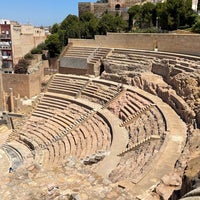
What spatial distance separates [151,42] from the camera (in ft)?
66.9

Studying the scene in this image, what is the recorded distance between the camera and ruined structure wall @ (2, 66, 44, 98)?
20.0m

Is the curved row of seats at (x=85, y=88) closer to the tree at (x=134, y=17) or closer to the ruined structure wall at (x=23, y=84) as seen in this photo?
the ruined structure wall at (x=23, y=84)

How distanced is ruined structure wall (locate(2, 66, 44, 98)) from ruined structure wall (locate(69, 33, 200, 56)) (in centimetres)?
569

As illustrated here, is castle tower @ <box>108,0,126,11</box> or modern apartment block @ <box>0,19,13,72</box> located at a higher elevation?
castle tower @ <box>108,0,126,11</box>

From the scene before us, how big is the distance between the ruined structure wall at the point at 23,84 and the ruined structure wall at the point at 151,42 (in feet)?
18.7

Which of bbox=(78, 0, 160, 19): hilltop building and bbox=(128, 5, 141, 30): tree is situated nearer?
bbox=(128, 5, 141, 30): tree

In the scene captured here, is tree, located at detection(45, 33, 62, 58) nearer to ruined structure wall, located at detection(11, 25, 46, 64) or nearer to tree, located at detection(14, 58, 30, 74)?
tree, located at detection(14, 58, 30, 74)

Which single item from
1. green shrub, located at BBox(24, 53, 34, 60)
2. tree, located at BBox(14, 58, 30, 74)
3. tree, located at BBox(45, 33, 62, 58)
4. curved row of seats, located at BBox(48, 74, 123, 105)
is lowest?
curved row of seats, located at BBox(48, 74, 123, 105)

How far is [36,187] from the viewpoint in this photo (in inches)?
229

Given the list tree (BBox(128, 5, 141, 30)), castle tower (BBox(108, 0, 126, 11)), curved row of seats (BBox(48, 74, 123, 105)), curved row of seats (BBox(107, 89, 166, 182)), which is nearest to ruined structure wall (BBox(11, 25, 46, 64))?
curved row of seats (BBox(48, 74, 123, 105))

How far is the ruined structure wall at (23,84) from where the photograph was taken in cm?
2000

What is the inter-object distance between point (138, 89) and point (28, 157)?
6788 millimetres

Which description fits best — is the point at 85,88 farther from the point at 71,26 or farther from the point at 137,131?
the point at 71,26

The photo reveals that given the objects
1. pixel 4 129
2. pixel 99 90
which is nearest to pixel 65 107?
pixel 99 90
